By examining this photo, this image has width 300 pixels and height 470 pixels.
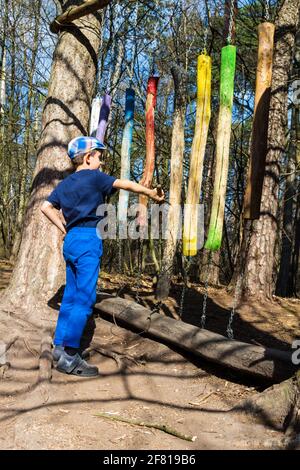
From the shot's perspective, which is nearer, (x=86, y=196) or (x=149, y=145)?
(x=86, y=196)

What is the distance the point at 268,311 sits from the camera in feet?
20.0

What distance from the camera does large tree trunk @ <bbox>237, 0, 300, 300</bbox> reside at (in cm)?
649

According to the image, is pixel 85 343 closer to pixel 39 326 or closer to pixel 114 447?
pixel 39 326

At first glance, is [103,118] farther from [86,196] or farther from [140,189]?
[140,189]

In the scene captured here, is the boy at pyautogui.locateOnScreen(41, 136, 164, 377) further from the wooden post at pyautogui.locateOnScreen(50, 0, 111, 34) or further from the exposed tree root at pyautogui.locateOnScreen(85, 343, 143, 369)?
the wooden post at pyautogui.locateOnScreen(50, 0, 111, 34)

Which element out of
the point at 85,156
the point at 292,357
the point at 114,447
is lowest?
the point at 114,447

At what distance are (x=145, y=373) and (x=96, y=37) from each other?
3515 millimetres

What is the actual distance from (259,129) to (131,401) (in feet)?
7.18

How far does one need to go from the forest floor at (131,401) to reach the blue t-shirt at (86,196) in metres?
1.15

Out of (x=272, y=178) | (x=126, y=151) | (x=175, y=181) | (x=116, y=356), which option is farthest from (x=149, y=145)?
(x=272, y=178)

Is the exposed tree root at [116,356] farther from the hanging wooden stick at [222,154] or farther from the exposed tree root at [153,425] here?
the hanging wooden stick at [222,154]

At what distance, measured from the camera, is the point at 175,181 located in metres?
5.08

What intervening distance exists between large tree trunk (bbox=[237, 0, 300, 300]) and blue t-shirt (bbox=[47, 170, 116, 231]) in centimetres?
339

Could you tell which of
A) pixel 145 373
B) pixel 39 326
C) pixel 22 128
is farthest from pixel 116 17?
pixel 145 373
